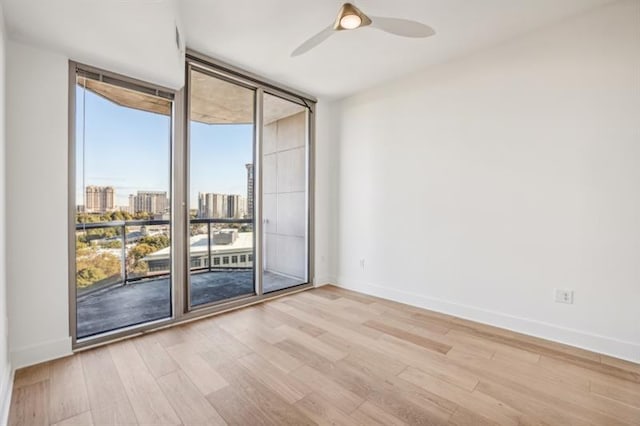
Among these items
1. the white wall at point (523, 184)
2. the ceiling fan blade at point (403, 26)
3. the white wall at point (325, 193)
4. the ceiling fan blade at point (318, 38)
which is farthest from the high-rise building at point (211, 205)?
the ceiling fan blade at point (403, 26)

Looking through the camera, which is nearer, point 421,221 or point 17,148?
point 17,148

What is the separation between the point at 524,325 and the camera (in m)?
2.68

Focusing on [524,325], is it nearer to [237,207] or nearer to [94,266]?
[237,207]

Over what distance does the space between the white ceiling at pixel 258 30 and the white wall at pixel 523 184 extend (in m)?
0.28

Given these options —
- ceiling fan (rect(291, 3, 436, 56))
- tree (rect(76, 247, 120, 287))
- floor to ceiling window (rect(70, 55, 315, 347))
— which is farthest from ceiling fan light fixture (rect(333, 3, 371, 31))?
tree (rect(76, 247, 120, 287))

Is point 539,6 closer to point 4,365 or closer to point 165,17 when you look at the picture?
point 165,17

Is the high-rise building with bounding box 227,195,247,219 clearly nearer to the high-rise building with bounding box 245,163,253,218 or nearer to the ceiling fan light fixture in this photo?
the high-rise building with bounding box 245,163,253,218

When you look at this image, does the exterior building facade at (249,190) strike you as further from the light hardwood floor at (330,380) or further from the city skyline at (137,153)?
the light hardwood floor at (330,380)

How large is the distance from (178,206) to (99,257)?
31.6 inches

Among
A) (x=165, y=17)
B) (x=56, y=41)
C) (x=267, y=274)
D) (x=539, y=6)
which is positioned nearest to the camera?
(x=165, y=17)

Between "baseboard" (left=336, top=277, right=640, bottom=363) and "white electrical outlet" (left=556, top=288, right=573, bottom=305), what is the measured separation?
23 centimetres

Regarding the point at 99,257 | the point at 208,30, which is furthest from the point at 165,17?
the point at 99,257

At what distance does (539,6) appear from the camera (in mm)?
2266

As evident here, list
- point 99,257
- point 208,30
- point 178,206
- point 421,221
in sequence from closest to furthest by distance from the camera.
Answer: point 208,30 → point 99,257 → point 178,206 → point 421,221
